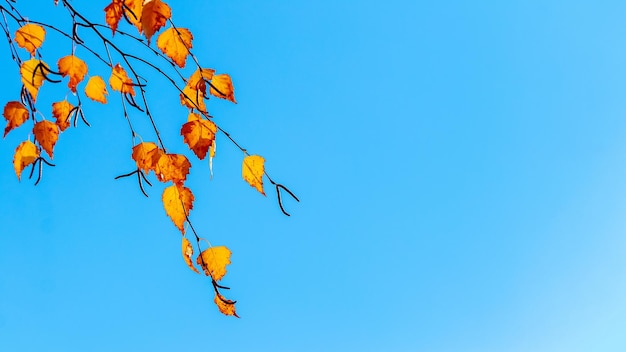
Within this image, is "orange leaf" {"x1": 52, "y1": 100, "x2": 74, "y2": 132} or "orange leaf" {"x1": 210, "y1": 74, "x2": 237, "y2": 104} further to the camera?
"orange leaf" {"x1": 52, "y1": 100, "x2": 74, "y2": 132}

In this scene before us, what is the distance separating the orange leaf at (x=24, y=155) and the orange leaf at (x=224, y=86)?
651mm

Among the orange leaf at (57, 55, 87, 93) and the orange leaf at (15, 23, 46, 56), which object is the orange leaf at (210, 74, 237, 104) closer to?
the orange leaf at (57, 55, 87, 93)

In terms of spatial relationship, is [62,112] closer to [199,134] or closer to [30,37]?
[30,37]

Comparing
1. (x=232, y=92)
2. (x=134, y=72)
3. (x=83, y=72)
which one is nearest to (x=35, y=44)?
(x=83, y=72)

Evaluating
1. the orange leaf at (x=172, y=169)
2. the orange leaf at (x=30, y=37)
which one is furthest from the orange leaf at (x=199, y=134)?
the orange leaf at (x=30, y=37)

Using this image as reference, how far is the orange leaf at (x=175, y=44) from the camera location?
1760 millimetres

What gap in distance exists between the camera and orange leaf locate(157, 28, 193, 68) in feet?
5.77

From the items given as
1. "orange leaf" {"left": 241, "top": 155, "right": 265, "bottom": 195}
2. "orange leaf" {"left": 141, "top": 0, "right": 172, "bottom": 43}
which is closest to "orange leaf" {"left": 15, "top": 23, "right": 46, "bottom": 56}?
"orange leaf" {"left": 141, "top": 0, "right": 172, "bottom": 43}

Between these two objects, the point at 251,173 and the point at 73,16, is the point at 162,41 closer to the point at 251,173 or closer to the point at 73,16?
the point at 73,16

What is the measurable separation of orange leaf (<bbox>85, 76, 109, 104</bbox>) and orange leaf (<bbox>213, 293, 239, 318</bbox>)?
827 millimetres

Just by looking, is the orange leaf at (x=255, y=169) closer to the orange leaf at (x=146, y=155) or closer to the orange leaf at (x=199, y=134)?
the orange leaf at (x=199, y=134)

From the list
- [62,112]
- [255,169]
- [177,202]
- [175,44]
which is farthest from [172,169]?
[62,112]

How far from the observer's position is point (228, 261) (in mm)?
1787

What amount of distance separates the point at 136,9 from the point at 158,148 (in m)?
0.45
